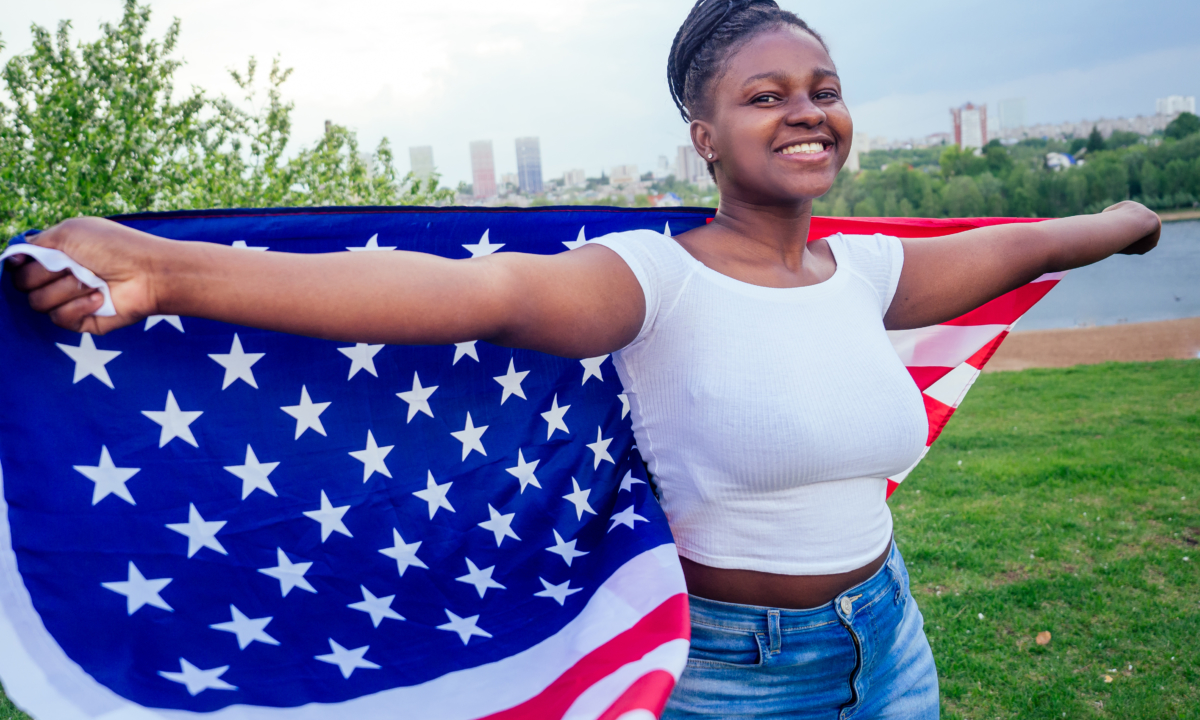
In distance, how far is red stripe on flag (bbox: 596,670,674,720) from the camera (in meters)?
1.39

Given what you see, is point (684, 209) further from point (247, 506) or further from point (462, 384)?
point (247, 506)

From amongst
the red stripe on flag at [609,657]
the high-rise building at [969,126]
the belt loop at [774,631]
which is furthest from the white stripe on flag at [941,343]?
the high-rise building at [969,126]

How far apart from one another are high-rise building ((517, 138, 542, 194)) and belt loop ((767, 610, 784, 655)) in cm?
5109

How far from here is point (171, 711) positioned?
4.96ft

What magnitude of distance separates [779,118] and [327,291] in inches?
42.2

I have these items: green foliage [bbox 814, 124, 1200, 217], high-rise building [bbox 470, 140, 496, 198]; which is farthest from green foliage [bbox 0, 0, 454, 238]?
green foliage [bbox 814, 124, 1200, 217]

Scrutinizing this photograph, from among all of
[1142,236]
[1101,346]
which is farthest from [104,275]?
[1101,346]

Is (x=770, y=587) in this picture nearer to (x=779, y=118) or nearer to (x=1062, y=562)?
(x=779, y=118)

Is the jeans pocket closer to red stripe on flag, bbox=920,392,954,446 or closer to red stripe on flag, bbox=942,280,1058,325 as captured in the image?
red stripe on flag, bbox=920,392,954,446

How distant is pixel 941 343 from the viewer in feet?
9.69

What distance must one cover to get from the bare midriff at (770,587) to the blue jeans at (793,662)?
2 centimetres

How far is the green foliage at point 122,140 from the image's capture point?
19.4 ft

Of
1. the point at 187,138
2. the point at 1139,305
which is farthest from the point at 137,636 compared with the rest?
the point at 1139,305

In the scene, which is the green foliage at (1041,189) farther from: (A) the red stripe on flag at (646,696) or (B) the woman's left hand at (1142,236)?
(A) the red stripe on flag at (646,696)
